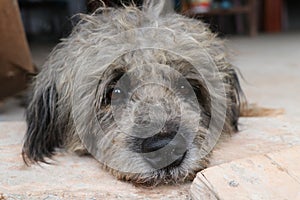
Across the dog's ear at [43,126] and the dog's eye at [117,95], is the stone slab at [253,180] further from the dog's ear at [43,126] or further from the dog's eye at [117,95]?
the dog's ear at [43,126]

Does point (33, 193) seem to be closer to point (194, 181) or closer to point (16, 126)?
point (194, 181)

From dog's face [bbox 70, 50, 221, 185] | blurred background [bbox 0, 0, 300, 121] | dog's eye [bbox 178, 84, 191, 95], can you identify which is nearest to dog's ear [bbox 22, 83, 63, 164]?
dog's face [bbox 70, 50, 221, 185]

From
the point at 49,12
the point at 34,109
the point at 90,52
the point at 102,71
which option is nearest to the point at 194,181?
the point at 102,71

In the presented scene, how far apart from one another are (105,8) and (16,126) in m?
0.68

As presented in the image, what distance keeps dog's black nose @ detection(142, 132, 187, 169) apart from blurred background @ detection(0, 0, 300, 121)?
892 mm

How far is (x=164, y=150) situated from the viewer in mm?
1653

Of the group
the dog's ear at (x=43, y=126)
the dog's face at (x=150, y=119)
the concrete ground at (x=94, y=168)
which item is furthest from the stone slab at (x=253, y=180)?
the dog's ear at (x=43, y=126)

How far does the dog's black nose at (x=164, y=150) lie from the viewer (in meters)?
1.66

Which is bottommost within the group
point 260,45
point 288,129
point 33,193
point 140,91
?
point 260,45

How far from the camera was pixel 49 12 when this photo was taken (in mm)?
8531

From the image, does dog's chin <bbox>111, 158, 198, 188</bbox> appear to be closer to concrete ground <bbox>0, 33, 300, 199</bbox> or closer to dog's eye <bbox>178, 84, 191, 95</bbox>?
concrete ground <bbox>0, 33, 300, 199</bbox>

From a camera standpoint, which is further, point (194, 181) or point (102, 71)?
point (102, 71)

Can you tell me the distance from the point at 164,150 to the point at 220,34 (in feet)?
3.73

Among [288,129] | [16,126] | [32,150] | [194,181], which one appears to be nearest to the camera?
[194,181]
